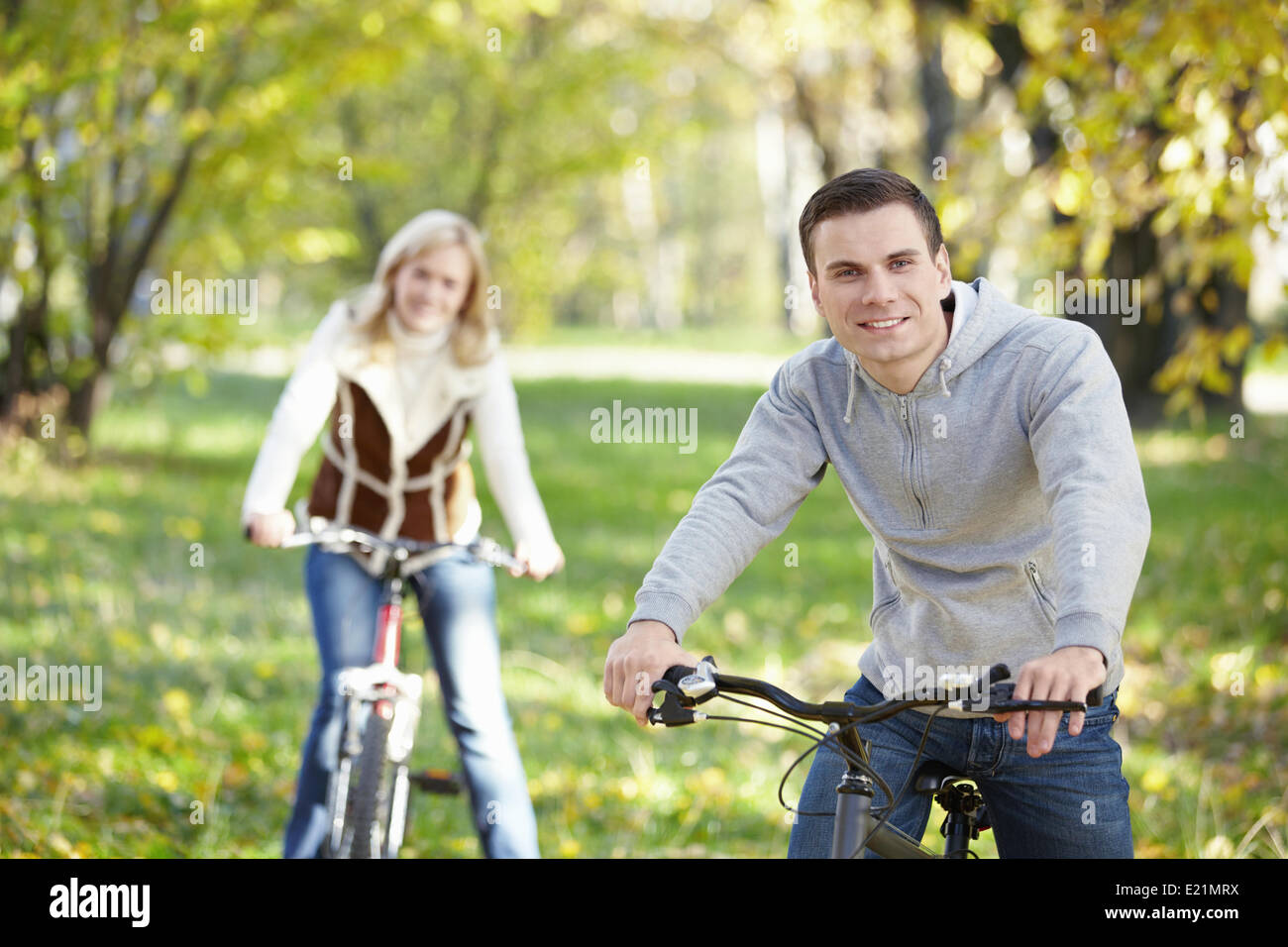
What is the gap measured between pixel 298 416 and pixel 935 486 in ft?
7.51

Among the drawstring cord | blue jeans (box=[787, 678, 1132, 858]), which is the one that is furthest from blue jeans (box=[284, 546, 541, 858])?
the drawstring cord

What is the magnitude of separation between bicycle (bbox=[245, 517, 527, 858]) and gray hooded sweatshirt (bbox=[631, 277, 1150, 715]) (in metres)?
1.48

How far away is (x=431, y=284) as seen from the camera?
447 centimetres

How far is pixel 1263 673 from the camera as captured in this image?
23.5 ft

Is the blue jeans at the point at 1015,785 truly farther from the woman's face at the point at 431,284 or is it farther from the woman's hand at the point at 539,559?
the woman's face at the point at 431,284

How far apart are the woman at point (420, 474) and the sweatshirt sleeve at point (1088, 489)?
192 cm

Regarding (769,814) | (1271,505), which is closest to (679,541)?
(769,814)

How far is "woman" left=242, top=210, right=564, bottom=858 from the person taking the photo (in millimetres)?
4277

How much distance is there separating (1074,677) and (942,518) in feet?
2.23

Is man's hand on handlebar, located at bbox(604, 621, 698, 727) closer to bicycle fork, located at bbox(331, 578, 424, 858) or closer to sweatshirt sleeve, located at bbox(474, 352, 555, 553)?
bicycle fork, located at bbox(331, 578, 424, 858)

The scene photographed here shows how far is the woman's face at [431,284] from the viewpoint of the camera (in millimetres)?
4473

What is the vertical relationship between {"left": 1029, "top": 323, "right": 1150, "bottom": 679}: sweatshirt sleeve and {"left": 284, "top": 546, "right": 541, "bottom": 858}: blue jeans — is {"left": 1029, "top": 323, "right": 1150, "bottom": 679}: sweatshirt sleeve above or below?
above

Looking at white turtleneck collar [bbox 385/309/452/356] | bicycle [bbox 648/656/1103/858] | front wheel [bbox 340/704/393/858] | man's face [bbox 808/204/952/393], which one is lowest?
front wheel [bbox 340/704/393/858]

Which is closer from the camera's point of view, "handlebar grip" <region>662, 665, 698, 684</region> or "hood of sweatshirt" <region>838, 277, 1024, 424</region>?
"handlebar grip" <region>662, 665, 698, 684</region>
